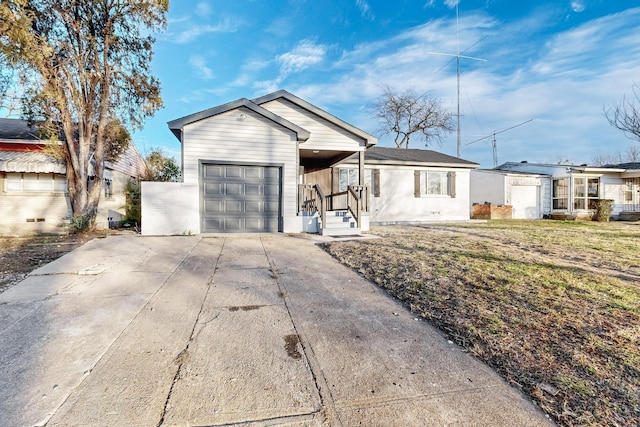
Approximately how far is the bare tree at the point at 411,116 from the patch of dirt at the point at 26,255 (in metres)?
24.8

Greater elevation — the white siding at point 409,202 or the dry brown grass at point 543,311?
the white siding at point 409,202

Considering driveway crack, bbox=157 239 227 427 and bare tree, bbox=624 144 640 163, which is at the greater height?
bare tree, bbox=624 144 640 163

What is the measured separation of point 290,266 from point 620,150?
55920 mm

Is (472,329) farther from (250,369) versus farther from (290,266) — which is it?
(290,266)

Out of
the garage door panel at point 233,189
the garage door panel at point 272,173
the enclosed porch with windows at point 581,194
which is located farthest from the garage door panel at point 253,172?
the enclosed porch with windows at point 581,194

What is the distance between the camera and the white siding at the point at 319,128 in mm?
10141

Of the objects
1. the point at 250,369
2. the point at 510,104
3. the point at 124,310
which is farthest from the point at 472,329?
the point at 510,104

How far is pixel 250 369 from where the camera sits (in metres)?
2.08

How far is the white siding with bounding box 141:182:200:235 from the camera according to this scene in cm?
833

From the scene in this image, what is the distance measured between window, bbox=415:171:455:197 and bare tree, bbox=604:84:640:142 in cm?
588

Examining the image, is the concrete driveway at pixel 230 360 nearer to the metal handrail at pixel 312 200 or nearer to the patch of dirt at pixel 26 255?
the patch of dirt at pixel 26 255

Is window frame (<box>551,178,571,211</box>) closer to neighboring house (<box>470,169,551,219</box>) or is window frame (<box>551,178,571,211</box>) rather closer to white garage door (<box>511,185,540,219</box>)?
neighboring house (<box>470,169,551,219</box>)

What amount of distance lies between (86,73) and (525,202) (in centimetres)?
2213

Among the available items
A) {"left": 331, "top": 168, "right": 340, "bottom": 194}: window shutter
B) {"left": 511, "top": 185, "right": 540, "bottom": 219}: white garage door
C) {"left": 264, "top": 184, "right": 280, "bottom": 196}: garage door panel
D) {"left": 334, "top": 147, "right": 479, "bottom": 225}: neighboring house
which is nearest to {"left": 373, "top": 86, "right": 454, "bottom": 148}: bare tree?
{"left": 511, "top": 185, "right": 540, "bottom": 219}: white garage door
